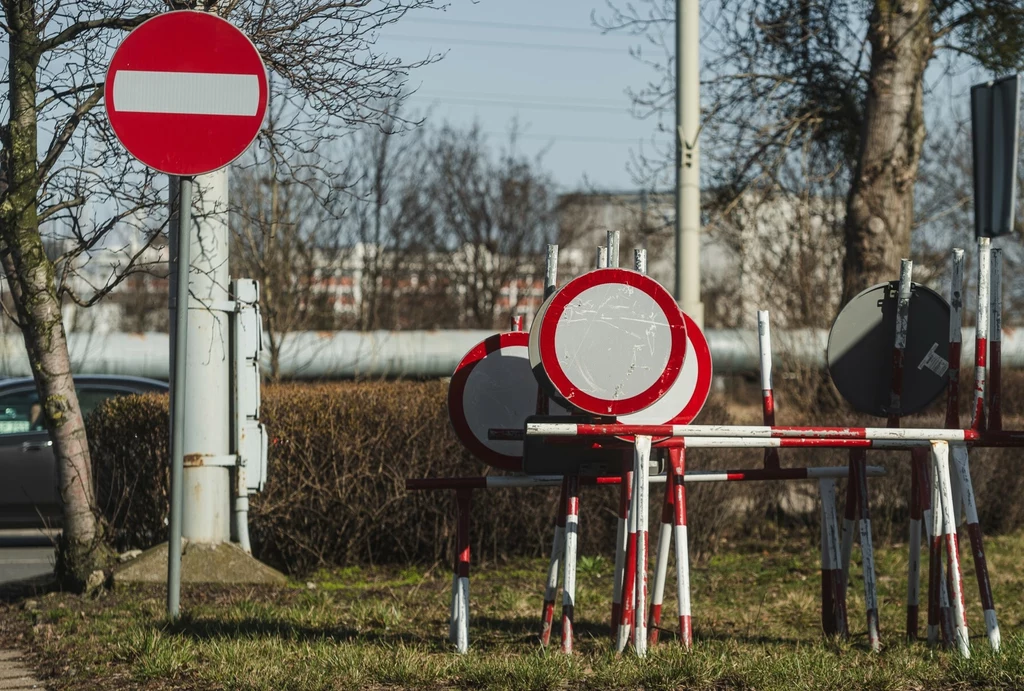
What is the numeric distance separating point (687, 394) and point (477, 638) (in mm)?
1567

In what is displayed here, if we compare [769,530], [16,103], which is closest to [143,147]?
[16,103]

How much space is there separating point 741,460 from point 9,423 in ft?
22.7

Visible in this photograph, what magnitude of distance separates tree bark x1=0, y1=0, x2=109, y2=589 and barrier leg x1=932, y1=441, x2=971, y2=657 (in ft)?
14.0

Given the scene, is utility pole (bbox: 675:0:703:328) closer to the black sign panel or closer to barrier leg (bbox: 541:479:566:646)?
the black sign panel

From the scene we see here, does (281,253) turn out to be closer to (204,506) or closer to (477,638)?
(204,506)

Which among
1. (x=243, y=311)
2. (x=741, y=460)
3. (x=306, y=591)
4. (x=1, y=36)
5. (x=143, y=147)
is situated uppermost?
(x=1, y=36)

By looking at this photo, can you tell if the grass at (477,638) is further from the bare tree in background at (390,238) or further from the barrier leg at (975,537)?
the bare tree in background at (390,238)

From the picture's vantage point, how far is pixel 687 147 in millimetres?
9492

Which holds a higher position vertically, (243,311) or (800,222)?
(800,222)

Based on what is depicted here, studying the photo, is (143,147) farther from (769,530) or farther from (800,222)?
(800,222)

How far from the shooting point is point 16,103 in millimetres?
6074

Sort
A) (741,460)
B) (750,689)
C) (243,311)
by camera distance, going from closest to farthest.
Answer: (750,689) < (243,311) < (741,460)

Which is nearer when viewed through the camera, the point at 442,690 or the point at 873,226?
the point at 442,690

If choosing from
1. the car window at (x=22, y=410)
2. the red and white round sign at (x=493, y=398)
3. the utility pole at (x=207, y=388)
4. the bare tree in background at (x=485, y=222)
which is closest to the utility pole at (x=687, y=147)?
the utility pole at (x=207, y=388)
